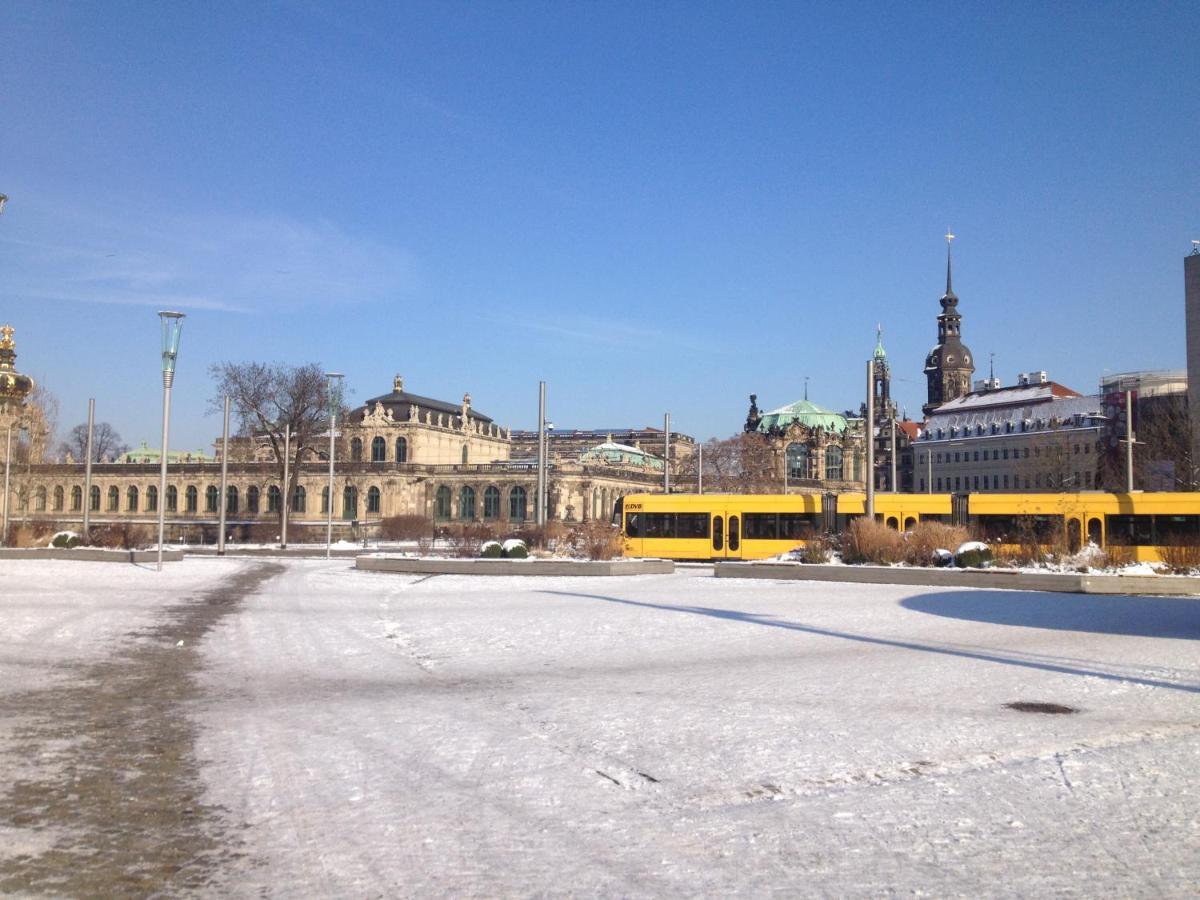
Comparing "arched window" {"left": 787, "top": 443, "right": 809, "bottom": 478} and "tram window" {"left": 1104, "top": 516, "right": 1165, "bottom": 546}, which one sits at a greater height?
"arched window" {"left": 787, "top": 443, "right": 809, "bottom": 478}

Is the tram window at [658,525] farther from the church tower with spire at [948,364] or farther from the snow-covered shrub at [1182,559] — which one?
A: the church tower with spire at [948,364]

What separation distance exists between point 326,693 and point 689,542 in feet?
104

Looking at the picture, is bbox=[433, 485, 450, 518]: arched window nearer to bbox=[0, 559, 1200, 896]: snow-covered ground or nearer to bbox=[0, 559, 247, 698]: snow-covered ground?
bbox=[0, 559, 247, 698]: snow-covered ground

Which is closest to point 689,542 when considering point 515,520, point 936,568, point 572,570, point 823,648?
point 572,570

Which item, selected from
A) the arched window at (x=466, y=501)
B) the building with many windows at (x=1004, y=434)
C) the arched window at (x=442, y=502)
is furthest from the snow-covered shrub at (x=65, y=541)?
the building with many windows at (x=1004, y=434)

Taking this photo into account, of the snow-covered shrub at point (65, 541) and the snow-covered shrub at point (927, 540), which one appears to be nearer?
the snow-covered shrub at point (927, 540)

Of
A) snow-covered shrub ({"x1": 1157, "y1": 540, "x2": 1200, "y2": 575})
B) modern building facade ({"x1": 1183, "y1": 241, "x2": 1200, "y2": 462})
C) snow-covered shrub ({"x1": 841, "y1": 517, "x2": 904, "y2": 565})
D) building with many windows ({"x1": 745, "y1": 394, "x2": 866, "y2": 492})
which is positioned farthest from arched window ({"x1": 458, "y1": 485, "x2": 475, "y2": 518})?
snow-covered shrub ({"x1": 1157, "y1": 540, "x2": 1200, "y2": 575})

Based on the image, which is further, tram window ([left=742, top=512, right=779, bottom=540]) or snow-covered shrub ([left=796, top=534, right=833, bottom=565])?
tram window ([left=742, top=512, right=779, bottom=540])

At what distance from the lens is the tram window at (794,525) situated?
134ft

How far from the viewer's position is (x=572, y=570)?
33.8 m

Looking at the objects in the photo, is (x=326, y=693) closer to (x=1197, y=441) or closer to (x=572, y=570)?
(x=572, y=570)

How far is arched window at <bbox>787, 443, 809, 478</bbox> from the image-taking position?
136m

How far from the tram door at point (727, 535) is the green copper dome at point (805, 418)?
326 ft

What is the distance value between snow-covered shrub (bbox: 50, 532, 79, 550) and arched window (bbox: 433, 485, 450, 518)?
67.7m
